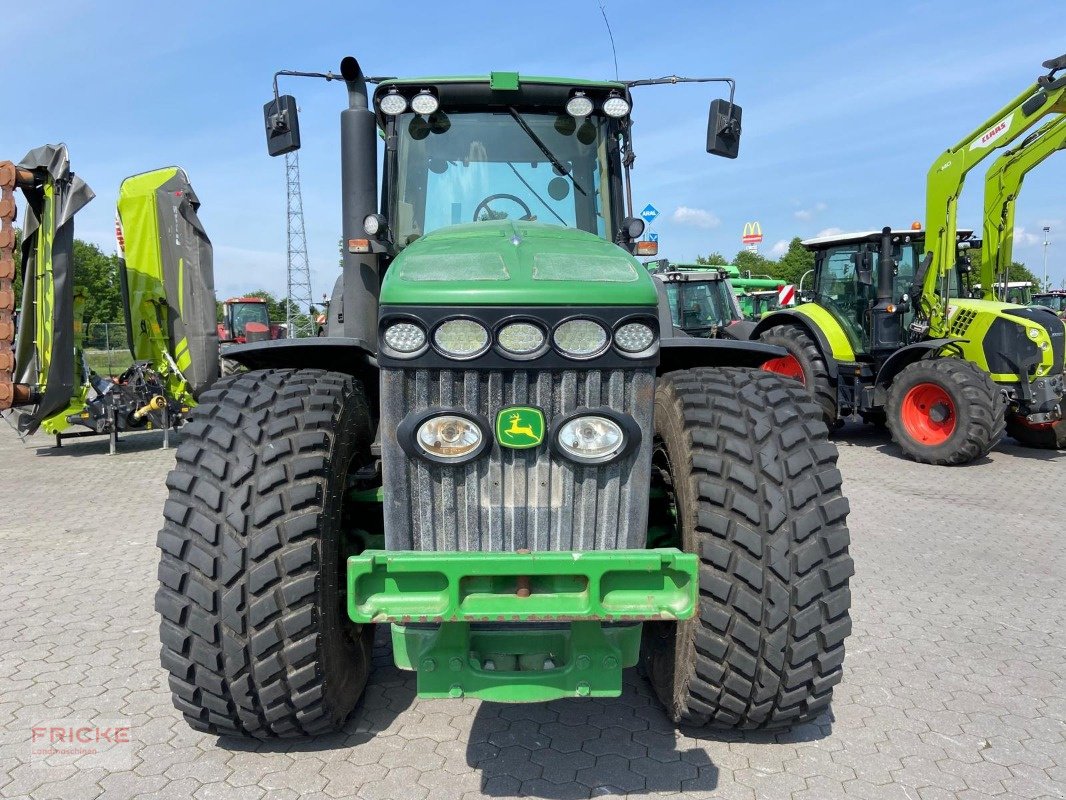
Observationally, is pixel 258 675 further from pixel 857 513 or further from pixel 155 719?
pixel 857 513

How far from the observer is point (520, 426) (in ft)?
8.26

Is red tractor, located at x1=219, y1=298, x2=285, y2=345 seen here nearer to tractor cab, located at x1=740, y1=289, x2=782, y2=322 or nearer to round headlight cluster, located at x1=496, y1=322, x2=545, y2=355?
tractor cab, located at x1=740, y1=289, x2=782, y2=322

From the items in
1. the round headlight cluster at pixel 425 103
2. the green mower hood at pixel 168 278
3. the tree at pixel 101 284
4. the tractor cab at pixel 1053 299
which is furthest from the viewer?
the tree at pixel 101 284

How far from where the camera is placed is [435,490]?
2.58 metres

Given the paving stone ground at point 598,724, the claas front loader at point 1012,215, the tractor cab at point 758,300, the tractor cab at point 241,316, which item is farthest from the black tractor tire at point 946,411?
the tractor cab at point 241,316

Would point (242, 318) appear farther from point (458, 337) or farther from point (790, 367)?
point (458, 337)

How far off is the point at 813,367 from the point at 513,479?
861cm

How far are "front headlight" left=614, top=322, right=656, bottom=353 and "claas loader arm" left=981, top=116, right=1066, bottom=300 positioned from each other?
9.03 meters

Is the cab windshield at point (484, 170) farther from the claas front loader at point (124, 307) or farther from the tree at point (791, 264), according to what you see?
the tree at point (791, 264)

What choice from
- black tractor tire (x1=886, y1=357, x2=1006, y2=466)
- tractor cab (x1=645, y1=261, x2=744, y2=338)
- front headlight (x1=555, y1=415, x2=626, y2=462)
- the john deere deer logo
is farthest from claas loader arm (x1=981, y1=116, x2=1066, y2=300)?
the john deere deer logo

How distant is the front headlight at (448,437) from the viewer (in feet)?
8.25

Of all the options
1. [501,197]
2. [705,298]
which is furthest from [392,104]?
[705,298]

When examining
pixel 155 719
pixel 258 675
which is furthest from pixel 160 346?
pixel 258 675

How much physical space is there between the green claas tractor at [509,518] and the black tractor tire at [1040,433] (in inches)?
329
